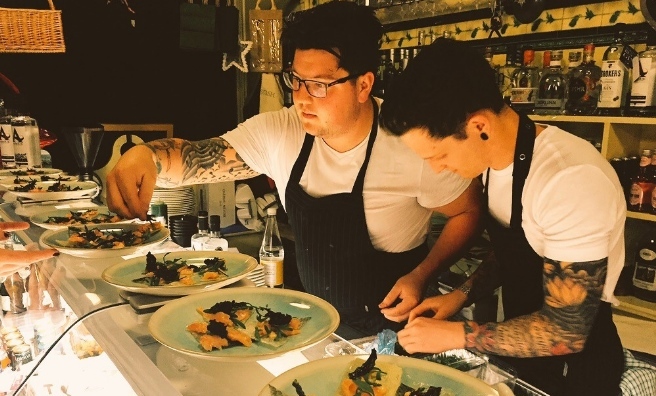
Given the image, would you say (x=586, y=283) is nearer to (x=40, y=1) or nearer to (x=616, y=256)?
(x=616, y=256)

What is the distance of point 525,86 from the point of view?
321 cm

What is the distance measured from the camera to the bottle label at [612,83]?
2.55 m

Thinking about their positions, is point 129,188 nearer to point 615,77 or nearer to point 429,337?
point 429,337

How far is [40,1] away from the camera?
478 cm

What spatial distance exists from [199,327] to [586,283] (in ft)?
3.17

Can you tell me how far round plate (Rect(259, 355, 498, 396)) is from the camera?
0.85 m

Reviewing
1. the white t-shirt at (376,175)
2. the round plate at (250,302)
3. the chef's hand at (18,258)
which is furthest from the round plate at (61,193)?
the round plate at (250,302)

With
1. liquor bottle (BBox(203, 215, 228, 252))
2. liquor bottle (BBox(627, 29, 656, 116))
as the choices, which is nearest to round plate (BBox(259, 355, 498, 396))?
liquor bottle (BBox(203, 215, 228, 252))

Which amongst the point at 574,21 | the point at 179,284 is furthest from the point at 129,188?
the point at 574,21

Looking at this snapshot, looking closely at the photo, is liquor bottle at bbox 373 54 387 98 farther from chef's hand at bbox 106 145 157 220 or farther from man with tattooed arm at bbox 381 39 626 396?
chef's hand at bbox 106 145 157 220

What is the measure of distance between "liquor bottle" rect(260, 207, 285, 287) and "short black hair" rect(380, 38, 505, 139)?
54.7 inches

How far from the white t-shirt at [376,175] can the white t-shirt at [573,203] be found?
387 mm

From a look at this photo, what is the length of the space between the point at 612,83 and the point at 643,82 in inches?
5.7

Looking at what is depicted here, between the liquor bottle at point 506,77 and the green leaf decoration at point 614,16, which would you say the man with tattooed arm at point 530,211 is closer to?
the green leaf decoration at point 614,16
